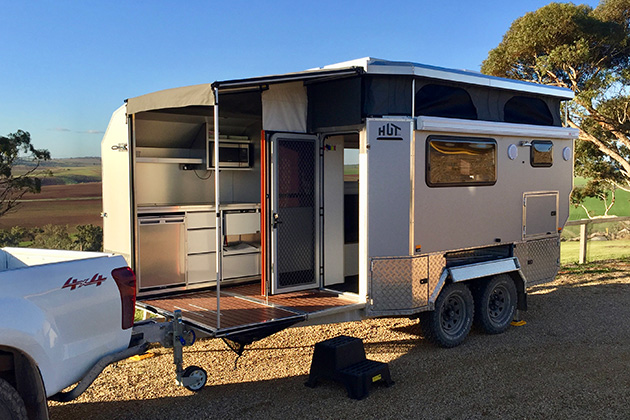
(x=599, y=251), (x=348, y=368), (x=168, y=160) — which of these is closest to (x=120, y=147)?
(x=168, y=160)

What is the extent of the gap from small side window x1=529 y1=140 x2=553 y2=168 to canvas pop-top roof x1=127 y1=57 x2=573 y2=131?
869 millimetres

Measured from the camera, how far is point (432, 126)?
6059mm

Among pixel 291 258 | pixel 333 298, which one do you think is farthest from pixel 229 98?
pixel 333 298

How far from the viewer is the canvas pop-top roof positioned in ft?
18.2

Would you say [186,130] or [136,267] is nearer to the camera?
[136,267]

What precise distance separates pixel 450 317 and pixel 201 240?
2959 mm

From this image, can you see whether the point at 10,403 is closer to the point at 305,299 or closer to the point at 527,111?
the point at 305,299

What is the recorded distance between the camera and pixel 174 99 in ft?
18.3

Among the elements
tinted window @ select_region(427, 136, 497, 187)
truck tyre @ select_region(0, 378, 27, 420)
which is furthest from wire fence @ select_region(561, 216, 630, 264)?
truck tyre @ select_region(0, 378, 27, 420)

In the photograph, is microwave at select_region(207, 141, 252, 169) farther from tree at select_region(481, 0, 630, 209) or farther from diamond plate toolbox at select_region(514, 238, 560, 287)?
tree at select_region(481, 0, 630, 209)

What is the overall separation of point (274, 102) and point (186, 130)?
A: 1.71 meters

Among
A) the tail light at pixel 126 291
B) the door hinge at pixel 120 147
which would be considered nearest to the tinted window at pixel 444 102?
the door hinge at pixel 120 147

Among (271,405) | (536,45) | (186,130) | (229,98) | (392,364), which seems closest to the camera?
(271,405)

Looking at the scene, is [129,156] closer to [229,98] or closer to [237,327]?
[229,98]
